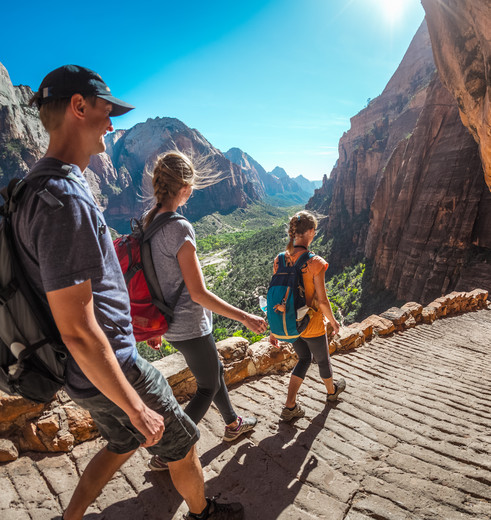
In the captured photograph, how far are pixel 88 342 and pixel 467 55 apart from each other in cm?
1086

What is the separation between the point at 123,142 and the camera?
12712cm

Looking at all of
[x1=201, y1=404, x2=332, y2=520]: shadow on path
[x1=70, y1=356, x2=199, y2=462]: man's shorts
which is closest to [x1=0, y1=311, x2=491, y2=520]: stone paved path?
[x1=201, y1=404, x2=332, y2=520]: shadow on path

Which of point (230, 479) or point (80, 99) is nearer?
point (80, 99)

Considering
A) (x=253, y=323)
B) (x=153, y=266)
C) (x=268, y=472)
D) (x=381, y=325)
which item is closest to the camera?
(x=153, y=266)

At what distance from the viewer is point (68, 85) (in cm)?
121

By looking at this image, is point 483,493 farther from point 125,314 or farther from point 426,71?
point 426,71

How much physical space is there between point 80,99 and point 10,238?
24.8 inches

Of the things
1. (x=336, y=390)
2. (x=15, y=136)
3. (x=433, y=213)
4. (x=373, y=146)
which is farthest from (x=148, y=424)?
(x=15, y=136)

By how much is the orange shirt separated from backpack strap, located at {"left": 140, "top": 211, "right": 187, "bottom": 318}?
1.18 meters

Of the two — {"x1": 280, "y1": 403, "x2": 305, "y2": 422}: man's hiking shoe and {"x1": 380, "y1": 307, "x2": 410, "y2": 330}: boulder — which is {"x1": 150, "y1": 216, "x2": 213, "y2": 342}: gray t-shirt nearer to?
{"x1": 280, "y1": 403, "x2": 305, "y2": 422}: man's hiking shoe

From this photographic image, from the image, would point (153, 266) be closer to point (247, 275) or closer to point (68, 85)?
point (68, 85)

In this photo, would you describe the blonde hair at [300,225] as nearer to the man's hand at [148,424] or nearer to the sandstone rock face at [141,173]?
the man's hand at [148,424]

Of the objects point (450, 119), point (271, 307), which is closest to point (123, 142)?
point (450, 119)

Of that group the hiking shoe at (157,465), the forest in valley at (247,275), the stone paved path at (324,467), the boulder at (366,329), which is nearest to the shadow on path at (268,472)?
the stone paved path at (324,467)
